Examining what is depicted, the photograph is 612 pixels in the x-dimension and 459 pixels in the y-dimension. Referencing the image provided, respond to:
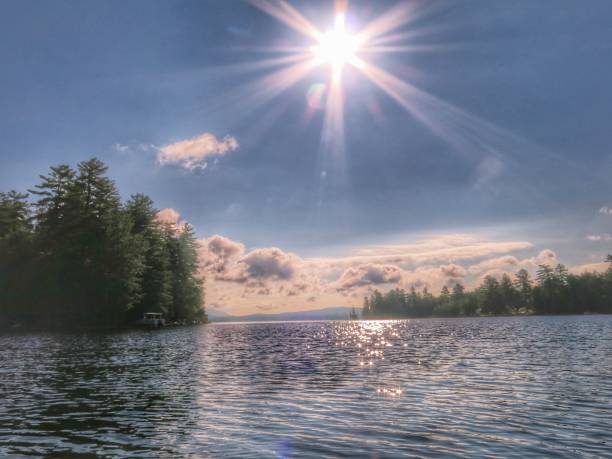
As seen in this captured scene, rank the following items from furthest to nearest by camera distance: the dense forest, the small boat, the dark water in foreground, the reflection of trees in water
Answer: the small boat, the dense forest, the reflection of trees in water, the dark water in foreground

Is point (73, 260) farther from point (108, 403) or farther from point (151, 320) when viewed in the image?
point (108, 403)

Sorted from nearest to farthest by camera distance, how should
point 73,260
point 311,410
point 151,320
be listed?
point 311,410, point 73,260, point 151,320

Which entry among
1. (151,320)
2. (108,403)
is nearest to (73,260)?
(151,320)

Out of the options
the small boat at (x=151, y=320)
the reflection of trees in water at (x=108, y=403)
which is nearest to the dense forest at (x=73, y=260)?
the small boat at (x=151, y=320)

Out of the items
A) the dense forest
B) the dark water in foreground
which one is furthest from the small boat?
the dark water in foreground

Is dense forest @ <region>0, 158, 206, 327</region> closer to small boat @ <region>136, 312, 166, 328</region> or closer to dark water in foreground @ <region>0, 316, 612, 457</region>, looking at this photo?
small boat @ <region>136, 312, 166, 328</region>

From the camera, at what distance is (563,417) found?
1472 centimetres

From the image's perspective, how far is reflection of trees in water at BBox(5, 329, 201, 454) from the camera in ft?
41.9

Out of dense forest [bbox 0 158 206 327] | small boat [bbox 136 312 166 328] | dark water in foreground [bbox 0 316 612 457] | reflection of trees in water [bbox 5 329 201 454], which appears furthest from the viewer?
small boat [bbox 136 312 166 328]

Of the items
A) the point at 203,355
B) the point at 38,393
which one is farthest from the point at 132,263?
the point at 38,393

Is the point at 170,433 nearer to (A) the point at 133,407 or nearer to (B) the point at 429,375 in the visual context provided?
(A) the point at 133,407

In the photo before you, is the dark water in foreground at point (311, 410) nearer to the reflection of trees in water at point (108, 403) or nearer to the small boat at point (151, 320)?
the reflection of trees in water at point (108, 403)

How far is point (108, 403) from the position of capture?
58.7 feet

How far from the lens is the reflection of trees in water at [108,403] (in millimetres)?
12781
